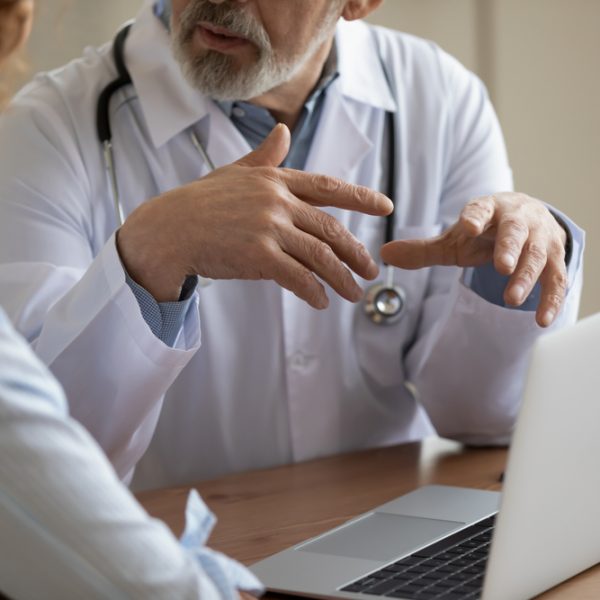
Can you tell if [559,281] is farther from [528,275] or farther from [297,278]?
[297,278]

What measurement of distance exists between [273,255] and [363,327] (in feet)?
1.66

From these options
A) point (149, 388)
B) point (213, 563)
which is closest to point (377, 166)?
point (149, 388)

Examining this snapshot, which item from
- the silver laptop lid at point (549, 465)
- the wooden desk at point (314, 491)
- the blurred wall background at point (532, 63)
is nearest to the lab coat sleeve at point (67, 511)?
the silver laptop lid at point (549, 465)

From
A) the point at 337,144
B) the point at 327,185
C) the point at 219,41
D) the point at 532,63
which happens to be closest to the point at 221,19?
the point at 219,41

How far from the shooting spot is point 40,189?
1510mm

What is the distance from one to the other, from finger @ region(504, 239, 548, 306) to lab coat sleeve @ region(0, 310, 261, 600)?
620 millimetres

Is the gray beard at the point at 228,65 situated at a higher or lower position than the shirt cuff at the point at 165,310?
higher

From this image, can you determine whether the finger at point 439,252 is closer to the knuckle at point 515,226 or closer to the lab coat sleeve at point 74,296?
the knuckle at point 515,226

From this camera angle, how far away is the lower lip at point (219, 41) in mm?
1521

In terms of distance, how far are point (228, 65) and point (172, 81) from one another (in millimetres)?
116

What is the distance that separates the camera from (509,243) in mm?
1270

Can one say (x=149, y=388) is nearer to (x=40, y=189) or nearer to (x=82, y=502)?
(x=40, y=189)

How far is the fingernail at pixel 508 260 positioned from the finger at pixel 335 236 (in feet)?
0.45

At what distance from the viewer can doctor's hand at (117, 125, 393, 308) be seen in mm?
1194
